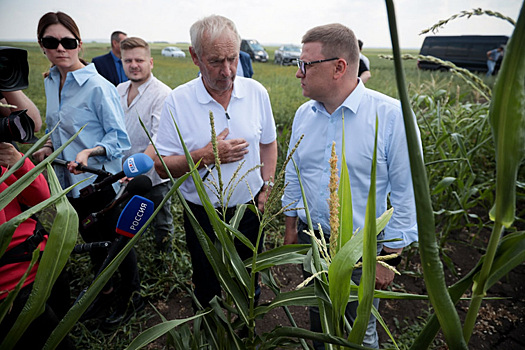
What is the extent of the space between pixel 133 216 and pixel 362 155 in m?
0.99

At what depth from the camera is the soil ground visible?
1937mm

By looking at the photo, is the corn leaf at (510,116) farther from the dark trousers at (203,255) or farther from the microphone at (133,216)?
the dark trousers at (203,255)

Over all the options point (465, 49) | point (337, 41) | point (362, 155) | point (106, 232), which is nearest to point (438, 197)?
point (362, 155)

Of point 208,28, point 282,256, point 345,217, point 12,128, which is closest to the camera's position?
point 345,217

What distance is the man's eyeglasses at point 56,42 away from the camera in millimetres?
1874

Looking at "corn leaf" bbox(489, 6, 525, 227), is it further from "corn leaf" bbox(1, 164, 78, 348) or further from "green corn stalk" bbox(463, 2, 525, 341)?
"corn leaf" bbox(1, 164, 78, 348)

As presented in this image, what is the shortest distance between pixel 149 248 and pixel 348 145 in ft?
6.38

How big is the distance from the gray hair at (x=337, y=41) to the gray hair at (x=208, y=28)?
418 millimetres

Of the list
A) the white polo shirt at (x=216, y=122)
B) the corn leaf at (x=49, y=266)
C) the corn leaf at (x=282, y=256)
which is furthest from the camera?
the white polo shirt at (x=216, y=122)

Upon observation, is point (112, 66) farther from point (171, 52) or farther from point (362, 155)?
point (171, 52)

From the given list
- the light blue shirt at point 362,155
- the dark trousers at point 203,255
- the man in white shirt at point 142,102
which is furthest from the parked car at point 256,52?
the light blue shirt at point 362,155

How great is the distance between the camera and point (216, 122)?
5.62ft

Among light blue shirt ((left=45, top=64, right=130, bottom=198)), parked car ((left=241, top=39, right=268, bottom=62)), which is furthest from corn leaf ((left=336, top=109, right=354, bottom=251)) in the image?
parked car ((left=241, top=39, right=268, bottom=62))

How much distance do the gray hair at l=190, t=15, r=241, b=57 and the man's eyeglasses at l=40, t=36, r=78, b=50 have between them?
0.84m
